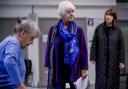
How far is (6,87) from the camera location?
253cm

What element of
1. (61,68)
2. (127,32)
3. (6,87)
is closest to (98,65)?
(61,68)

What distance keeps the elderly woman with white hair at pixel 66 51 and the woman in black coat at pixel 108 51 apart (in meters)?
1.04

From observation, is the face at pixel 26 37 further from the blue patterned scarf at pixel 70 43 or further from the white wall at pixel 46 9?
the white wall at pixel 46 9

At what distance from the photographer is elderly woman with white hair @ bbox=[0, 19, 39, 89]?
2410 mm

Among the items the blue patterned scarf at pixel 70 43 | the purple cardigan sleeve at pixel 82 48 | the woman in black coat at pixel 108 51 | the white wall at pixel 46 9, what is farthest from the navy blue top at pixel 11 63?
the white wall at pixel 46 9

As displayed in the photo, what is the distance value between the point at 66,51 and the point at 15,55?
1.16 m

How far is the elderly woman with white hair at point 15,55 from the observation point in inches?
94.9

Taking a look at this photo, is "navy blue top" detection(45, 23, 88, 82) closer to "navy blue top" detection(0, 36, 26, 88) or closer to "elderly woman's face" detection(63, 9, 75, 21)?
"elderly woman's face" detection(63, 9, 75, 21)

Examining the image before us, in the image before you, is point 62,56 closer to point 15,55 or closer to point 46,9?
point 15,55

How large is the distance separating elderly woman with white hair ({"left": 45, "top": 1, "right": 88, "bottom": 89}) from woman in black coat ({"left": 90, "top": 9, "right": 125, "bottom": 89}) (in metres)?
1.04

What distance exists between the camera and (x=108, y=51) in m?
4.56

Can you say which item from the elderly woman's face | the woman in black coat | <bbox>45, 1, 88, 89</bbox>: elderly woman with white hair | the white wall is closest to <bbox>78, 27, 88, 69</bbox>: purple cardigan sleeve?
<bbox>45, 1, 88, 89</bbox>: elderly woman with white hair

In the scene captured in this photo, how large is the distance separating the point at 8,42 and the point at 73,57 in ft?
3.90

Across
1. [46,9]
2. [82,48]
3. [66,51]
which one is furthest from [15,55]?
[46,9]
